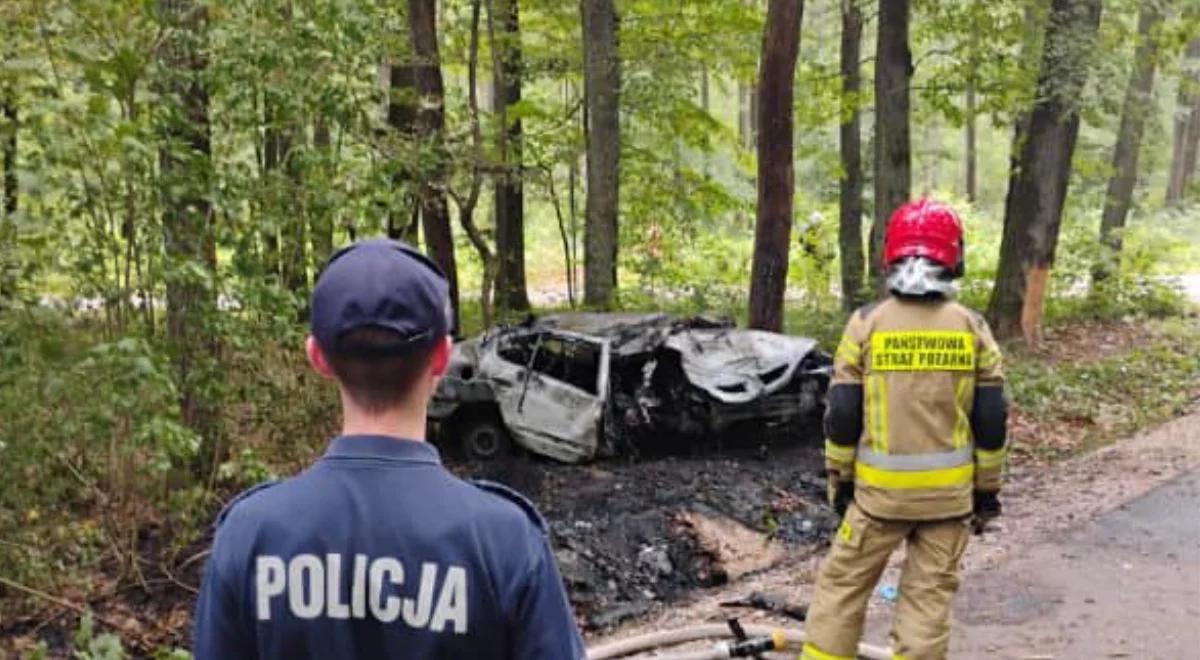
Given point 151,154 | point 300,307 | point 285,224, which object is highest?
point 151,154

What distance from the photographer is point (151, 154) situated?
5.94 m

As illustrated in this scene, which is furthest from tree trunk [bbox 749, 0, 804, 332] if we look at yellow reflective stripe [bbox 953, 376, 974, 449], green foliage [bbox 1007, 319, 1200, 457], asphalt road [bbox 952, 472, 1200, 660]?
yellow reflective stripe [bbox 953, 376, 974, 449]

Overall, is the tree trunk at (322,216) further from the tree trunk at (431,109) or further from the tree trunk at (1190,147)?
the tree trunk at (1190,147)

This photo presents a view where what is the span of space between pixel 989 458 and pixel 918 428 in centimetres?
32

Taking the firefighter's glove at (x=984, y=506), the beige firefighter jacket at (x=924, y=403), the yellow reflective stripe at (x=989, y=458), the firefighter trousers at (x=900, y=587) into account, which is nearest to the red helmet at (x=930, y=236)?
the beige firefighter jacket at (x=924, y=403)

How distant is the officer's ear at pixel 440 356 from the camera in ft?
6.12

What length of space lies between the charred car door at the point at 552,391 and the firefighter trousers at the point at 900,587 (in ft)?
17.1

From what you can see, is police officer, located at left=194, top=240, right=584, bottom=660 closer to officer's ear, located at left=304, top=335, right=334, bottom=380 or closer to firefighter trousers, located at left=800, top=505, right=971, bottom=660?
officer's ear, located at left=304, top=335, right=334, bottom=380

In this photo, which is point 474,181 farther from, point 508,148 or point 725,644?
point 725,644

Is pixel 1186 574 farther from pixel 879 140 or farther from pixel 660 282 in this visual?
pixel 660 282

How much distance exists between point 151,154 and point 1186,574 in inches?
256

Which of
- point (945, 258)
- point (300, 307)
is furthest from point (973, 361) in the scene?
point (300, 307)

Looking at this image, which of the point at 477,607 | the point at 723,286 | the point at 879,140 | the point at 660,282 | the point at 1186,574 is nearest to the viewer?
the point at 477,607

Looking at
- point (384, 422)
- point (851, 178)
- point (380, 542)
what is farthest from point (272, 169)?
point (851, 178)
